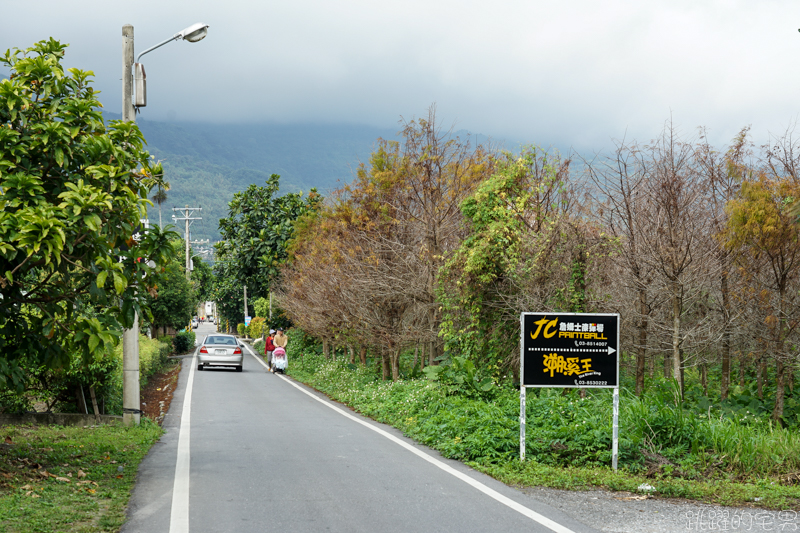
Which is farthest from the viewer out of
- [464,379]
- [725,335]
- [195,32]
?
[725,335]

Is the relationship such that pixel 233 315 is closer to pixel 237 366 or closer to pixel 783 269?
pixel 237 366

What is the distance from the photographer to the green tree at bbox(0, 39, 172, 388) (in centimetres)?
673

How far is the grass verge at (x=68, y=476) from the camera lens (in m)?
6.04

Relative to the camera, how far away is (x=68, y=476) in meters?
7.81

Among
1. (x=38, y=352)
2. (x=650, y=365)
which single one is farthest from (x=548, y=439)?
(x=650, y=365)

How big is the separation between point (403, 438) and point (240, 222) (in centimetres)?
Result: 3559

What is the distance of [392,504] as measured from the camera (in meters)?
6.90

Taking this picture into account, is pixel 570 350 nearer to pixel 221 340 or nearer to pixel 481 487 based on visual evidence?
pixel 481 487

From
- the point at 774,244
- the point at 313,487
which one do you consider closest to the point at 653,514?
the point at 313,487

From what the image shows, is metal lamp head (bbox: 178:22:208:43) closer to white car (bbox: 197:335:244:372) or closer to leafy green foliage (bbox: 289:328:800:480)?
leafy green foliage (bbox: 289:328:800:480)

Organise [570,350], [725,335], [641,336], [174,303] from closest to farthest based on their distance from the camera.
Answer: [570,350] < [641,336] < [725,335] < [174,303]

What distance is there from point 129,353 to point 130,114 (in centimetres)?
418

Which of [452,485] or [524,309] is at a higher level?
[524,309]

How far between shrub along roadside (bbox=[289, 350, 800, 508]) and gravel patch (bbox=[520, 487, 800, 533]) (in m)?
0.31
